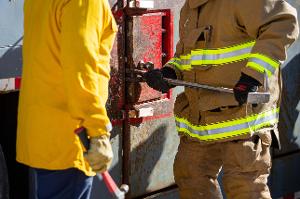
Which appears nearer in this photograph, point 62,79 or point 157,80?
point 62,79

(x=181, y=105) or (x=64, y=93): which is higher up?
(x=64, y=93)

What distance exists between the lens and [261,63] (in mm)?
2881

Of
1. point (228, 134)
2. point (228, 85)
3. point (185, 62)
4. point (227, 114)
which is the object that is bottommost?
point (228, 134)

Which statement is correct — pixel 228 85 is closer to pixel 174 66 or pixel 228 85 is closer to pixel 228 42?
pixel 228 42

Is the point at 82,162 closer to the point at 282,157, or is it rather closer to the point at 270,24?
the point at 270,24

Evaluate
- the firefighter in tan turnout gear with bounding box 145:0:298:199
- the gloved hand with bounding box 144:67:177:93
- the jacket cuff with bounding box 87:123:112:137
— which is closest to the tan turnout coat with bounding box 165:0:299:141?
the firefighter in tan turnout gear with bounding box 145:0:298:199

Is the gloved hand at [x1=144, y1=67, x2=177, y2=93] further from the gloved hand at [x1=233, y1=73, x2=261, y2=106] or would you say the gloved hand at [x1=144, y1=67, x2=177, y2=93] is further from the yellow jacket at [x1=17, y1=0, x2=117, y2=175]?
the yellow jacket at [x1=17, y1=0, x2=117, y2=175]

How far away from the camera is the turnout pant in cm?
306

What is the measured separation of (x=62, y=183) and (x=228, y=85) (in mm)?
1054

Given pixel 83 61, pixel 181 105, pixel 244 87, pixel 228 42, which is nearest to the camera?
pixel 83 61

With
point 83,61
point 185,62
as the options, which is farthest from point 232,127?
point 83,61

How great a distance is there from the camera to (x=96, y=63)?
2309 millimetres

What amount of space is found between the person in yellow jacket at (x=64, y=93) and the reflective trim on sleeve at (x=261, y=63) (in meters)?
0.76

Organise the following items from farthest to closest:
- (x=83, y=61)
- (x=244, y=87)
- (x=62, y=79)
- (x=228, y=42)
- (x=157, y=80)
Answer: (x=157, y=80) → (x=228, y=42) → (x=244, y=87) → (x=62, y=79) → (x=83, y=61)
